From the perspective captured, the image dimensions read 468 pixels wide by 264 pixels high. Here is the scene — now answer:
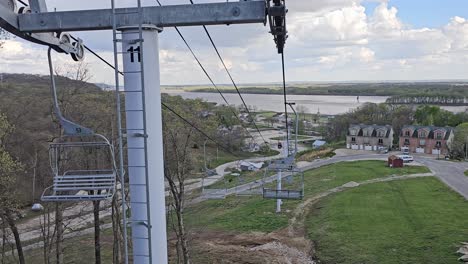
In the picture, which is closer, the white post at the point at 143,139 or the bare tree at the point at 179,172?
the white post at the point at 143,139

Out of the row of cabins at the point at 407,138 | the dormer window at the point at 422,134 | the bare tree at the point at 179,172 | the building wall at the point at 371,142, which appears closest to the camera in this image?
the bare tree at the point at 179,172

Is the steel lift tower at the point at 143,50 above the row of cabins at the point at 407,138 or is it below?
above

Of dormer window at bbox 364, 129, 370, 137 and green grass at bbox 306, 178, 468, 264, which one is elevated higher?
dormer window at bbox 364, 129, 370, 137

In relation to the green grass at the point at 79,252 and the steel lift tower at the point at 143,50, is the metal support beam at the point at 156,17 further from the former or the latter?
the green grass at the point at 79,252

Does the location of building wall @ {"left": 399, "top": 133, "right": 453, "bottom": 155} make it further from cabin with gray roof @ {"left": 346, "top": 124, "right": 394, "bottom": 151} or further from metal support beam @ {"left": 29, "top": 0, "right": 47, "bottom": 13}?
metal support beam @ {"left": 29, "top": 0, "right": 47, "bottom": 13}

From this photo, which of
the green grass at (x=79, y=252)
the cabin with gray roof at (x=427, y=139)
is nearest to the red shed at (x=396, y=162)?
the cabin with gray roof at (x=427, y=139)

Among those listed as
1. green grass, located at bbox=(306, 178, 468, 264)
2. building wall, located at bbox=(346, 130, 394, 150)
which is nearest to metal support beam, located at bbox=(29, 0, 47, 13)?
green grass, located at bbox=(306, 178, 468, 264)

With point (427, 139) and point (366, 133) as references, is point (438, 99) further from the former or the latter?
point (427, 139)
